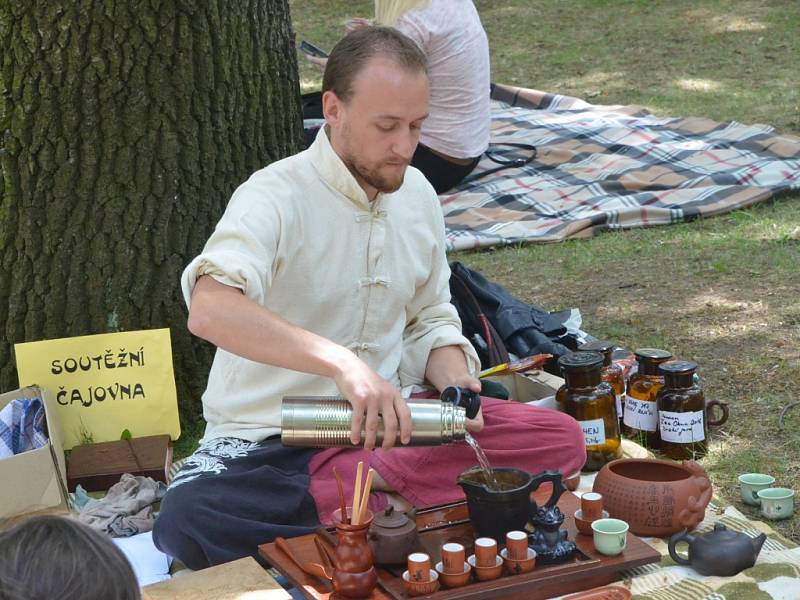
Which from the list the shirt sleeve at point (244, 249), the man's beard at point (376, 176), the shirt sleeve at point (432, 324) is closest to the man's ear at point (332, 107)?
the man's beard at point (376, 176)

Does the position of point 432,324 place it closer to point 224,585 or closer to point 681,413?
point 681,413

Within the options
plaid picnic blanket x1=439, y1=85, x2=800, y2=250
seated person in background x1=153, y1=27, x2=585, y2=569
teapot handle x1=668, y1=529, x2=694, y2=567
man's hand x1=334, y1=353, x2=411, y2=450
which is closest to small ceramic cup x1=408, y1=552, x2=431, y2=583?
man's hand x1=334, y1=353, x2=411, y2=450

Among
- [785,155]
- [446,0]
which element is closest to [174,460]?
[446,0]

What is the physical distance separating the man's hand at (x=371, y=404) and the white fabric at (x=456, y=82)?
13.0ft

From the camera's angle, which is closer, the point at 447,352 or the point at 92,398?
the point at 447,352

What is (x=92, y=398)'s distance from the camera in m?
Result: 3.94

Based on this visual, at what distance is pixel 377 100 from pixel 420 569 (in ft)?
4.00

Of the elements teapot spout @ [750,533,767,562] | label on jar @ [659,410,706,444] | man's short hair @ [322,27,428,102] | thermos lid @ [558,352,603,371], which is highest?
man's short hair @ [322,27,428,102]

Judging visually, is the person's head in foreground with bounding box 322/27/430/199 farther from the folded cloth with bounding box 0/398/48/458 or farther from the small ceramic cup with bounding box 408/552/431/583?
the folded cloth with bounding box 0/398/48/458

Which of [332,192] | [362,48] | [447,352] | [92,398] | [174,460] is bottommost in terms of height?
[174,460]

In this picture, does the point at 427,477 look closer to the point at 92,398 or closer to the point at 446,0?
the point at 92,398

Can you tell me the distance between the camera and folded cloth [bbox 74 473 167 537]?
134 inches

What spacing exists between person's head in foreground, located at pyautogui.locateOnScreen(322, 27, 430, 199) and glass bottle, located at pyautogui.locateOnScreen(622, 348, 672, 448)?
3.88ft

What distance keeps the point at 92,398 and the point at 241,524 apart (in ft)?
3.66
